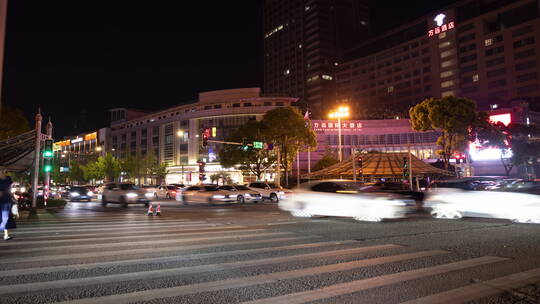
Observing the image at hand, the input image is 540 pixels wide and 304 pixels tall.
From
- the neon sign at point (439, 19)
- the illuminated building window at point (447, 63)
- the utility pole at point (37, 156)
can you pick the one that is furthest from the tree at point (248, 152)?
the neon sign at point (439, 19)

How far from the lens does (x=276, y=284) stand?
5.07 m

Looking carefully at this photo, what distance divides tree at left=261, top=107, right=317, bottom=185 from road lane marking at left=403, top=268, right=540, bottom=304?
1446 inches

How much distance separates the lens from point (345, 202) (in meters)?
13.1

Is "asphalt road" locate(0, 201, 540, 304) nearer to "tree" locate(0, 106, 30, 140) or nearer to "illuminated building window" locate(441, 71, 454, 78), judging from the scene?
"tree" locate(0, 106, 30, 140)

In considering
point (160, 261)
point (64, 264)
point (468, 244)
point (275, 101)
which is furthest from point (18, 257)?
point (275, 101)

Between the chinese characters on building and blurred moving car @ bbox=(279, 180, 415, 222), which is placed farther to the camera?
the chinese characters on building

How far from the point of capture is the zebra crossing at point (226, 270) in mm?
4586

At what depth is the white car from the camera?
39.4 feet

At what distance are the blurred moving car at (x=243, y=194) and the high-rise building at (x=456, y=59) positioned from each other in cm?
5637

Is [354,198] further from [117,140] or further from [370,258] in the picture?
[117,140]

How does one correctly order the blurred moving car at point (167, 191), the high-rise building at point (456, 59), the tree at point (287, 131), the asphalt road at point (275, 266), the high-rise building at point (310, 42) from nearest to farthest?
the asphalt road at point (275, 266), the blurred moving car at point (167, 191), the tree at point (287, 131), the high-rise building at point (456, 59), the high-rise building at point (310, 42)

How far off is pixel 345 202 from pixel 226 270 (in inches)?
313

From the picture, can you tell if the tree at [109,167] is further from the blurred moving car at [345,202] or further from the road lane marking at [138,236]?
the road lane marking at [138,236]

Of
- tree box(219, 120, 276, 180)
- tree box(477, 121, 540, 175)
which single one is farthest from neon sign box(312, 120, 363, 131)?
tree box(219, 120, 276, 180)
